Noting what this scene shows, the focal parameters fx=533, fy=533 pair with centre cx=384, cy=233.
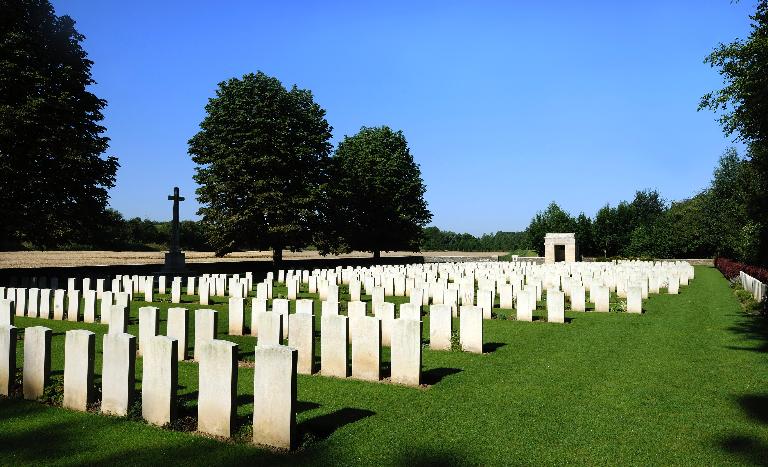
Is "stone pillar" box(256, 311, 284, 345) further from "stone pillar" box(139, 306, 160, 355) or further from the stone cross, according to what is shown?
the stone cross

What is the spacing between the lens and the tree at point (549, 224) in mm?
62438

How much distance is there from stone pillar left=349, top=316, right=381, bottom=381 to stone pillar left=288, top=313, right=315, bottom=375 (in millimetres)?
735

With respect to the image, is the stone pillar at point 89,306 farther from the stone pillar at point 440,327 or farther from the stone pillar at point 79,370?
the stone pillar at point 440,327

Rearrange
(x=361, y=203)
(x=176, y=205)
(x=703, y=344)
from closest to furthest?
1. (x=703, y=344)
2. (x=176, y=205)
3. (x=361, y=203)

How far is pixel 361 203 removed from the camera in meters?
45.3

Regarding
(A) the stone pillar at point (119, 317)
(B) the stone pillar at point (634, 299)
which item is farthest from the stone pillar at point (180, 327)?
(B) the stone pillar at point (634, 299)

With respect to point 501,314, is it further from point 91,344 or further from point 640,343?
point 91,344

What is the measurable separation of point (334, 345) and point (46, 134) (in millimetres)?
20931

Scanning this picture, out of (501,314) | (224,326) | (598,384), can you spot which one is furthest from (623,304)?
(224,326)

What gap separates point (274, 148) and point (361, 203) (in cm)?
1361

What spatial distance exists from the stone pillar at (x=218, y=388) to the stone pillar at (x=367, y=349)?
2.83m

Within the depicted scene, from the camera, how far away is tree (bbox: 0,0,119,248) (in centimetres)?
2188

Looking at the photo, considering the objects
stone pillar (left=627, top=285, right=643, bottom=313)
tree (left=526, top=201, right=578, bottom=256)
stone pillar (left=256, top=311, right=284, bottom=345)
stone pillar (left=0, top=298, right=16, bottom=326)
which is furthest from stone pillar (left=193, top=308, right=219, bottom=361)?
tree (left=526, top=201, right=578, bottom=256)

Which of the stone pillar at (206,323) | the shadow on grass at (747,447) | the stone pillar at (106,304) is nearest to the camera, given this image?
the shadow on grass at (747,447)
